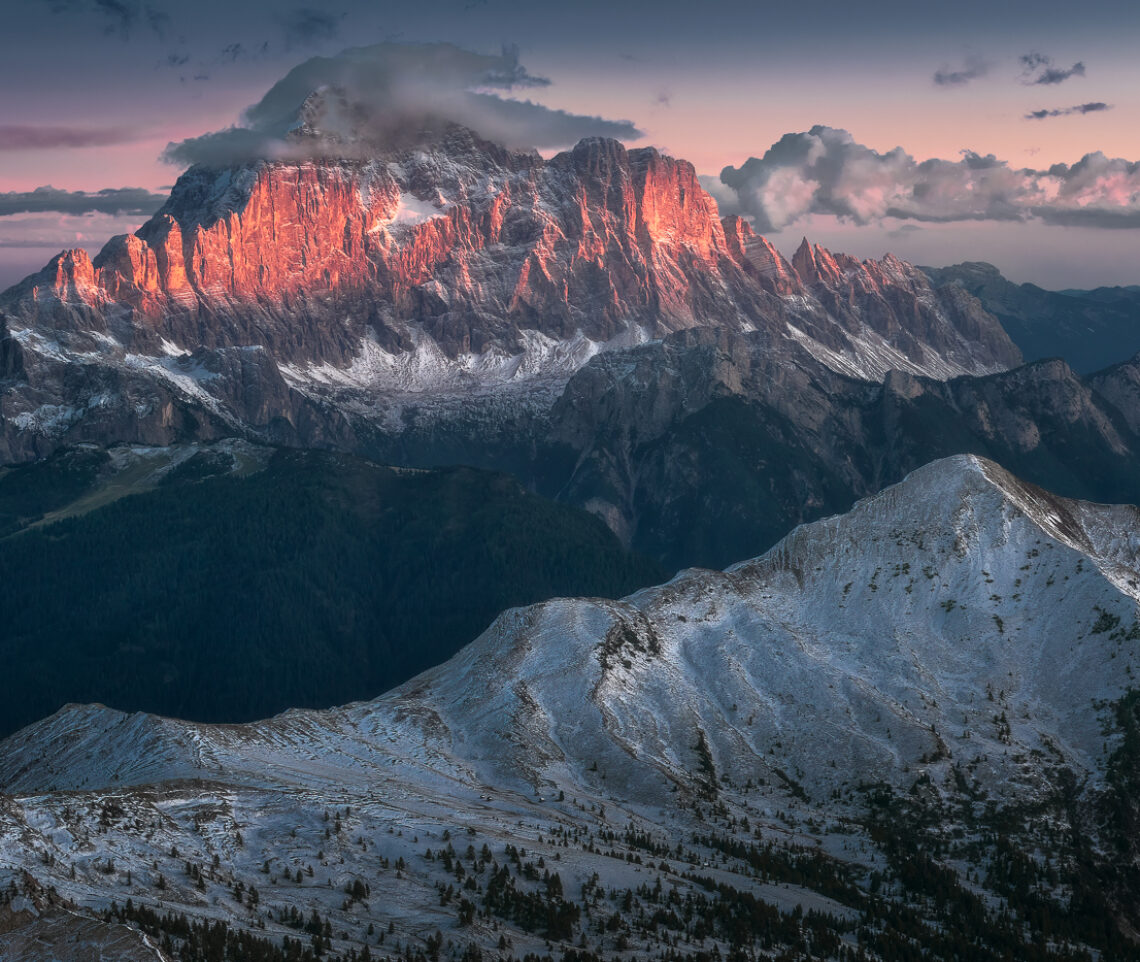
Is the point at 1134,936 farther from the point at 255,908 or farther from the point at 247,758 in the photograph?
the point at 247,758

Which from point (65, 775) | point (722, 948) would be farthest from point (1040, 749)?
point (65, 775)

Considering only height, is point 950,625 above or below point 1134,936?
above

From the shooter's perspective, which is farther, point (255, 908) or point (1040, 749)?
point (1040, 749)

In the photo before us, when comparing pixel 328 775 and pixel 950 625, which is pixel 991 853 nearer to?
pixel 950 625

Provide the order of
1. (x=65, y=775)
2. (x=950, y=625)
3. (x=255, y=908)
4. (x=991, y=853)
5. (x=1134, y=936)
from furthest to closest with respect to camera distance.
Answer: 1. (x=950, y=625)
2. (x=65, y=775)
3. (x=991, y=853)
4. (x=1134, y=936)
5. (x=255, y=908)

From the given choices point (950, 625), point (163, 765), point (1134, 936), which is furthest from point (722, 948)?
point (950, 625)

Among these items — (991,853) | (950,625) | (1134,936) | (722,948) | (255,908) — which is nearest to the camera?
(255,908)
